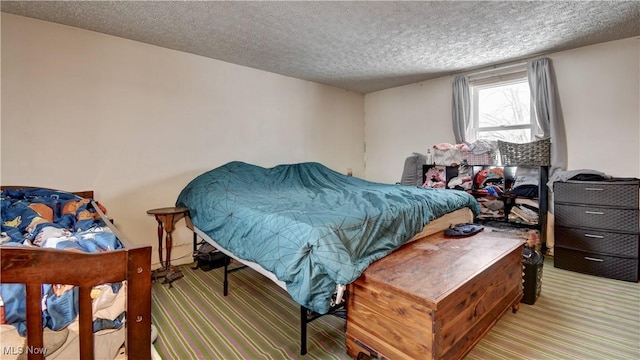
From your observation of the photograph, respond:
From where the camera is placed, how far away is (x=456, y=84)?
4129mm

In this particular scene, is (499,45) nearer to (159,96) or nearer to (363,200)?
(363,200)

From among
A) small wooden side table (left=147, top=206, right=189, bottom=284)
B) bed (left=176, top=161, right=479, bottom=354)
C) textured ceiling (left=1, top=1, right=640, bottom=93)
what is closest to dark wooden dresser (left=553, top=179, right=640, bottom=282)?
bed (left=176, top=161, right=479, bottom=354)

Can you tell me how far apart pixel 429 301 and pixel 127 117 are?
3155 millimetres

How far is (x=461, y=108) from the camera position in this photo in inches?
161

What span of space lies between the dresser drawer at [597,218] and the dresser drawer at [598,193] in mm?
58

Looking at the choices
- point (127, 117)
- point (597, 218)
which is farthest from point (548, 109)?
point (127, 117)

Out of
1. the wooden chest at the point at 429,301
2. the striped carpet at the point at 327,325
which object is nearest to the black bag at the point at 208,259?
the striped carpet at the point at 327,325

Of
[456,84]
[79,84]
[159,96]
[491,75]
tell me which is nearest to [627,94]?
[491,75]

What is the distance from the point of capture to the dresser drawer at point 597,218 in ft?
8.87

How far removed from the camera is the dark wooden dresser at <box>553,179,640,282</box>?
2.71 meters

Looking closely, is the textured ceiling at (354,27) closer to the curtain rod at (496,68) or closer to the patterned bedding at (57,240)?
the curtain rod at (496,68)

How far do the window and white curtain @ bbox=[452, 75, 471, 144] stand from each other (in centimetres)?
11

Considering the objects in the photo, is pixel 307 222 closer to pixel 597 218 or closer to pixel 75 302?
pixel 75 302

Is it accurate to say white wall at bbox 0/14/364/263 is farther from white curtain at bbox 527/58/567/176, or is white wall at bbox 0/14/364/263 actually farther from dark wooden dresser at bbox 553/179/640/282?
dark wooden dresser at bbox 553/179/640/282
